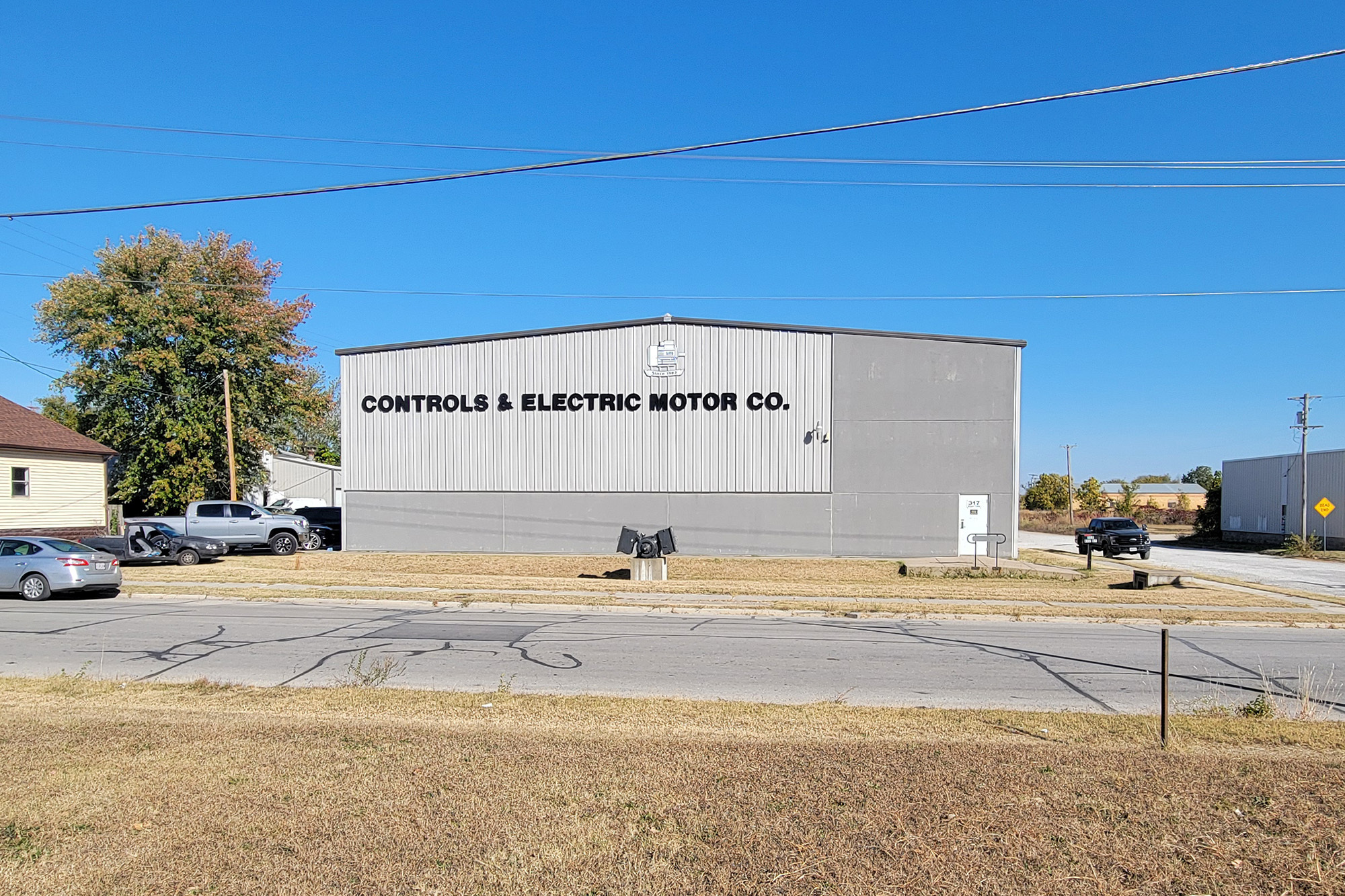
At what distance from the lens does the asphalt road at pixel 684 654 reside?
32.4ft

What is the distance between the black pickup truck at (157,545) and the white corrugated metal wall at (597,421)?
5.95 metres

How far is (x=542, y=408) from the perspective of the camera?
1255 inches

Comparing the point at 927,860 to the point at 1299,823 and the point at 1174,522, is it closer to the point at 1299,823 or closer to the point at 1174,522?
the point at 1299,823

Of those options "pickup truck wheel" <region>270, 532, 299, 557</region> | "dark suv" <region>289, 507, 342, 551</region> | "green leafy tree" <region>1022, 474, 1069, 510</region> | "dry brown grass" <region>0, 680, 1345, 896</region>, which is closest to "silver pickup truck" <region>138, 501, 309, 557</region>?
"pickup truck wheel" <region>270, 532, 299, 557</region>

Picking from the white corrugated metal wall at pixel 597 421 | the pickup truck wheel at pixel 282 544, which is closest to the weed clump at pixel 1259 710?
the white corrugated metal wall at pixel 597 421

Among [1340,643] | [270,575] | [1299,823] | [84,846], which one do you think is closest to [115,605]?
[270,575]

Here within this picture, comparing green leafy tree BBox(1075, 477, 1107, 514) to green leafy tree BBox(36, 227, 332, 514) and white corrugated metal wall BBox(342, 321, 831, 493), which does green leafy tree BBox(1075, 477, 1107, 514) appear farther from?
green leafy tree BBox(36, 227, 332, 514)

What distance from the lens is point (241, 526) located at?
3206 cm

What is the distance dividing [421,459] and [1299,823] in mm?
30524

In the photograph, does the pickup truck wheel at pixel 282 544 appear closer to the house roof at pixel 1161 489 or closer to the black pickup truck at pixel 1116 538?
the black pickup truck at pixel 1116 538

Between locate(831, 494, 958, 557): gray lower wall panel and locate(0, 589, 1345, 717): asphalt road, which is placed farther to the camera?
locate(831, 494, 958, 557): gray lower wall panel

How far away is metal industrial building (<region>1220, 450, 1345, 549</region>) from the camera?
150 ft

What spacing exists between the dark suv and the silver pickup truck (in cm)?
286

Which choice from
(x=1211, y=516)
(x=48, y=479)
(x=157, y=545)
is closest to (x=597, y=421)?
(x=157, y=545)
